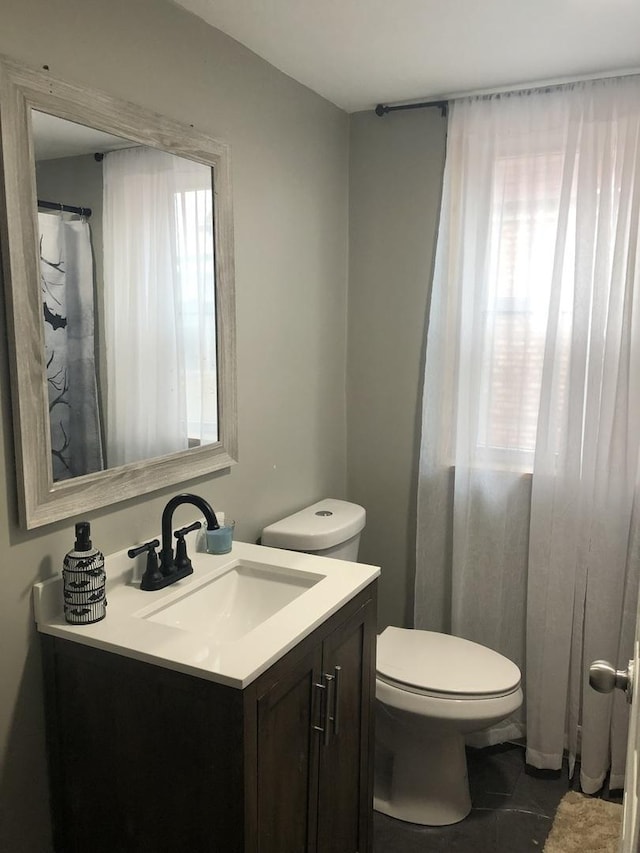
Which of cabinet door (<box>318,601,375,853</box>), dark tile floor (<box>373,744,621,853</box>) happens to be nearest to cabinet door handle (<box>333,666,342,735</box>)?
cabinet door (<box>318,601,375,853</box>)

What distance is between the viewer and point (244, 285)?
219 centimetres

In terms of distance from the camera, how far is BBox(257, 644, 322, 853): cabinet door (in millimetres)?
1461

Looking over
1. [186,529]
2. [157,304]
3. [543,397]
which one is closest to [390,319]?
[543,397]

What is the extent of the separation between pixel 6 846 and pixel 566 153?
248cm

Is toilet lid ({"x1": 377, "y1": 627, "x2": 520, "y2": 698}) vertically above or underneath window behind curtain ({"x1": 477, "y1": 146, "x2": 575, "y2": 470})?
underneath

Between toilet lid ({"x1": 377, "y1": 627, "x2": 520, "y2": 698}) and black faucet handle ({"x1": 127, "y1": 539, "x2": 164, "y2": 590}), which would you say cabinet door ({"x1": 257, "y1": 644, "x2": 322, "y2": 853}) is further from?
toilet lid ({"x1": 377, "y1": 627, "x2": 520, "y2": 698})

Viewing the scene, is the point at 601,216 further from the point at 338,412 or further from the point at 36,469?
the point at 36,469

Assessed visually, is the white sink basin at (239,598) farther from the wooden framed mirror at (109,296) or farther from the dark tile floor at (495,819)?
the dark tile floor at (495,819)

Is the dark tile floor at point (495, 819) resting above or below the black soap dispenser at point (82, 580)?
below

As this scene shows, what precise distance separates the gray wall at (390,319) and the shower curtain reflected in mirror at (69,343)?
1.37 metres

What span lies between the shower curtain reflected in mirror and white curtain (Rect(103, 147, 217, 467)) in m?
0.06

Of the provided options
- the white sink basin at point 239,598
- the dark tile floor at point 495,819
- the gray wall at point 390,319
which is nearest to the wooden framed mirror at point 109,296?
the white sink basin at point 239,598

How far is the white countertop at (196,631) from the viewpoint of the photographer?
4.62ft

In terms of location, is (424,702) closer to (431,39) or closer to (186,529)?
(186,529)
